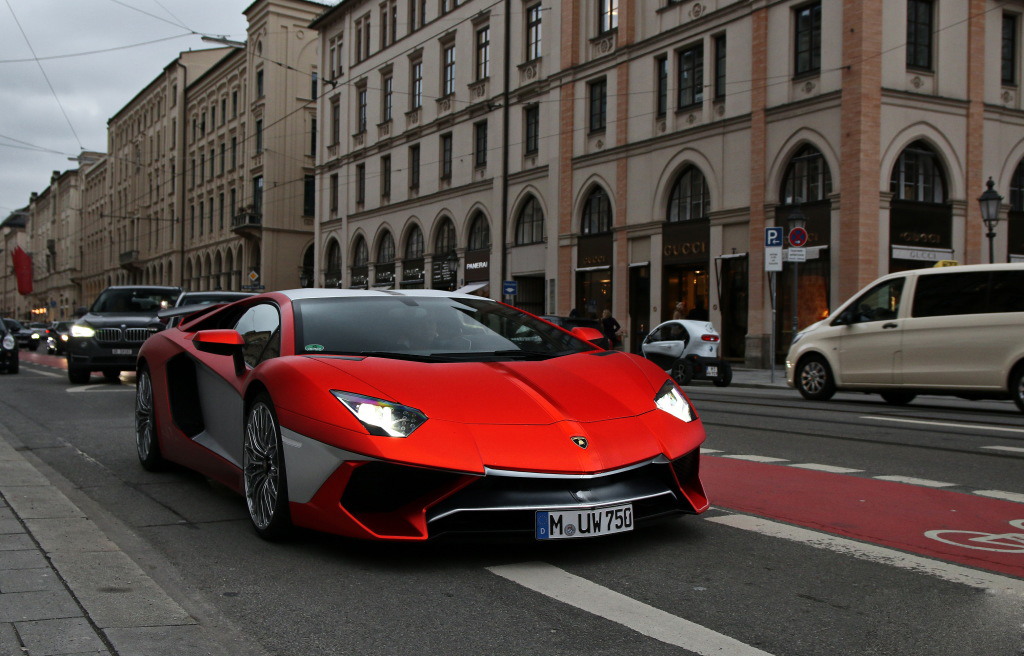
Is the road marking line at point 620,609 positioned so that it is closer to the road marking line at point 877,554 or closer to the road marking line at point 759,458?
the road marking line at point 877,554

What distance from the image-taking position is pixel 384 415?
4.23 meters

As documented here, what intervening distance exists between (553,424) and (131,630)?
1.84m

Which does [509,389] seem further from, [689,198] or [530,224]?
[530,224]

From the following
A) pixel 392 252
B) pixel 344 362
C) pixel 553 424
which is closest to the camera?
pixel 553 424

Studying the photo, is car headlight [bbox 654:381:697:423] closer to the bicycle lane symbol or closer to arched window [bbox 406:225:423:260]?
the bicycle lane symbol

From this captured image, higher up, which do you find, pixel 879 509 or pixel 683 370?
pixel 683 370

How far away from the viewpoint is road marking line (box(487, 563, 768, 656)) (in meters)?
3.21

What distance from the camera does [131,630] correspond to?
333cm

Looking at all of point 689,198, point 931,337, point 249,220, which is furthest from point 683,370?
point 249,220

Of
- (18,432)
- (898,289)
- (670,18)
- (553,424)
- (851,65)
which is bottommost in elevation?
(18,432)

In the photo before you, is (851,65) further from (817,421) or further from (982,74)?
(817,421)

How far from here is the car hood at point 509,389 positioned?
4.34m

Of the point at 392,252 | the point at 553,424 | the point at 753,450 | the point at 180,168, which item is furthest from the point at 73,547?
the point at 180,168

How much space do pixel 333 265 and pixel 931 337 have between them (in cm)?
4665
